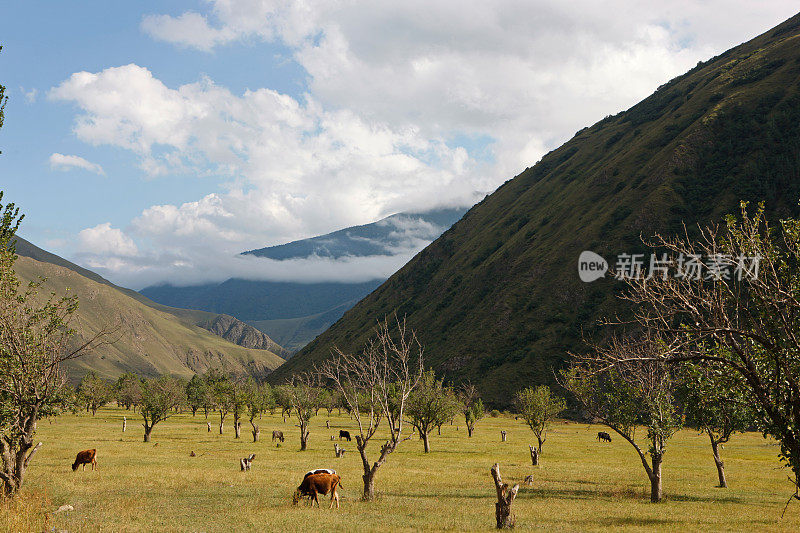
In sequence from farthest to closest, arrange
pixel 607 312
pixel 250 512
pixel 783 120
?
pixel 783 120, pixel 607 312, pixel 250 512

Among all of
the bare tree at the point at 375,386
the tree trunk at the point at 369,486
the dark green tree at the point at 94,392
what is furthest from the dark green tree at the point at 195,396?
the tree trunk at the point at 369,486

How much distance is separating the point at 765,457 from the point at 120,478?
69450 millimetres

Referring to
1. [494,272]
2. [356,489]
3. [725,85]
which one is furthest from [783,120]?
[356,489]

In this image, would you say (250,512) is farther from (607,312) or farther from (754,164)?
(754,164)

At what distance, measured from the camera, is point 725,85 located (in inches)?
7446

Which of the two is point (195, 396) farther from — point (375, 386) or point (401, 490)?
point (401, 490)

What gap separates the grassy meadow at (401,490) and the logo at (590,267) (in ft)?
277

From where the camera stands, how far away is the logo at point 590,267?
145 m

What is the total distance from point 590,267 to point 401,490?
12901 centimetres

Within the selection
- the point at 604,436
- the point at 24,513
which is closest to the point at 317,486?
the point at 24,513

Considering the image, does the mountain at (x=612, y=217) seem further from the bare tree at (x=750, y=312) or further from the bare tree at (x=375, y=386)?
the bare tree at (x=750, y=312)

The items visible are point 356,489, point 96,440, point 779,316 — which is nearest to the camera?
point 779,316

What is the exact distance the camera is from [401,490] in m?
33.8

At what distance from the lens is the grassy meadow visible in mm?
23500
